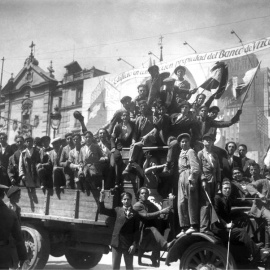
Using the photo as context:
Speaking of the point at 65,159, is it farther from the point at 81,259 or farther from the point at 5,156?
the point at 81,259

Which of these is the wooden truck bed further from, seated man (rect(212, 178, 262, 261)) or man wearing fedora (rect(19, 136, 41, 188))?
seated man (rect(212, 178, 262, 261))

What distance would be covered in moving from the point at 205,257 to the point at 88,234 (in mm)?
2271

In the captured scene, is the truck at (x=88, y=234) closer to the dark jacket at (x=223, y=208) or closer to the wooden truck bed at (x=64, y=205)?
the wooden truck bed at (x=64, y=205)

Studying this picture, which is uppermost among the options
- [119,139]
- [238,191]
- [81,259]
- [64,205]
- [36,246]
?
[119,139]

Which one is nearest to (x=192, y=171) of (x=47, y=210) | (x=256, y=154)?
(x=47, y=210)

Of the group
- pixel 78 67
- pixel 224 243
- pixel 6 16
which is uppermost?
pixel 78 67

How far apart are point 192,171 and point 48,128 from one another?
23.6 metres

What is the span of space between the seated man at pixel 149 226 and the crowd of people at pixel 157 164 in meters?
0.01

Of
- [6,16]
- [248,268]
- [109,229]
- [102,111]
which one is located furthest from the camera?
[102,111]

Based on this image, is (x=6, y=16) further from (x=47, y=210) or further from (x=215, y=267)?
(x=215, y=267)

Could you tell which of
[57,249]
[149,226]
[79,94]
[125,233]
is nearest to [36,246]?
[57,249]

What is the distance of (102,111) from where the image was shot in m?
24.5

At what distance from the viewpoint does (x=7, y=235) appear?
13.8ft

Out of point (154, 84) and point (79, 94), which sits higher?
point (79, 94)
